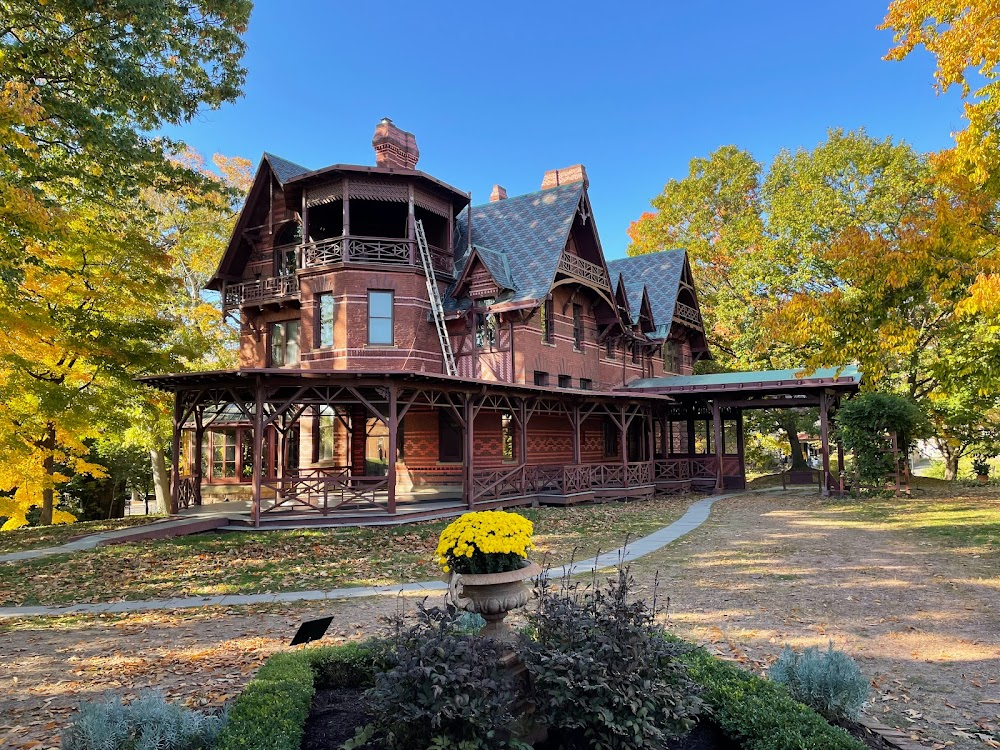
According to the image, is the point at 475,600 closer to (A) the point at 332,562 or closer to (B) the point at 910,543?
(A) the point at 332,562

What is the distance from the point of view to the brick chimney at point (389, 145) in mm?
24938

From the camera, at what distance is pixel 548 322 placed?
84.2ft

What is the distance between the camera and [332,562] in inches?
513

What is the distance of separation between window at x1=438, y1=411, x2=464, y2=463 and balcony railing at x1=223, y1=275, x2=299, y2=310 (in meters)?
7.20

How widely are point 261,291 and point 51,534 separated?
36.3 feet

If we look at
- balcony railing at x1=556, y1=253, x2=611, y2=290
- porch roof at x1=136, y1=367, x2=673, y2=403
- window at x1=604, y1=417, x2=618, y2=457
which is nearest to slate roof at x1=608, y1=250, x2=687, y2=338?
balcony railing at x1=556, y1=253, x2=611, y2=290

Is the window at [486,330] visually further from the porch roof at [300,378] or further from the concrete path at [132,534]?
the concrete path at [132,534]

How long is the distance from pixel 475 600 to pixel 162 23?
1109 centimetres

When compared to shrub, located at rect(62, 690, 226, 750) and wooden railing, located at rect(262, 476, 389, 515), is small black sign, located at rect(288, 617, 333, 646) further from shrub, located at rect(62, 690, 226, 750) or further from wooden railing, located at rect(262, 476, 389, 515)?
wooden railing, located at rect(262, 476, 389, 515)

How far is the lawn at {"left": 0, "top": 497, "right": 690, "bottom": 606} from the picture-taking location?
434 inches

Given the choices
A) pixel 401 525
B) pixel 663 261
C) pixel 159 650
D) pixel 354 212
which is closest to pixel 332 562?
pixel 401 525

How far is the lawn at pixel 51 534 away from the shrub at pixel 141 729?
13.1 m

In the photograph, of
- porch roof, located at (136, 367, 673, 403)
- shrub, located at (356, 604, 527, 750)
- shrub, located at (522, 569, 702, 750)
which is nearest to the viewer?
shrub, located at (356, 604, 527, 750)

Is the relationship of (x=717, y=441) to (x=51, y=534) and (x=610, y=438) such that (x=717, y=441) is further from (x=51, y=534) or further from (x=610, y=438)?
(x=51, y=534)
